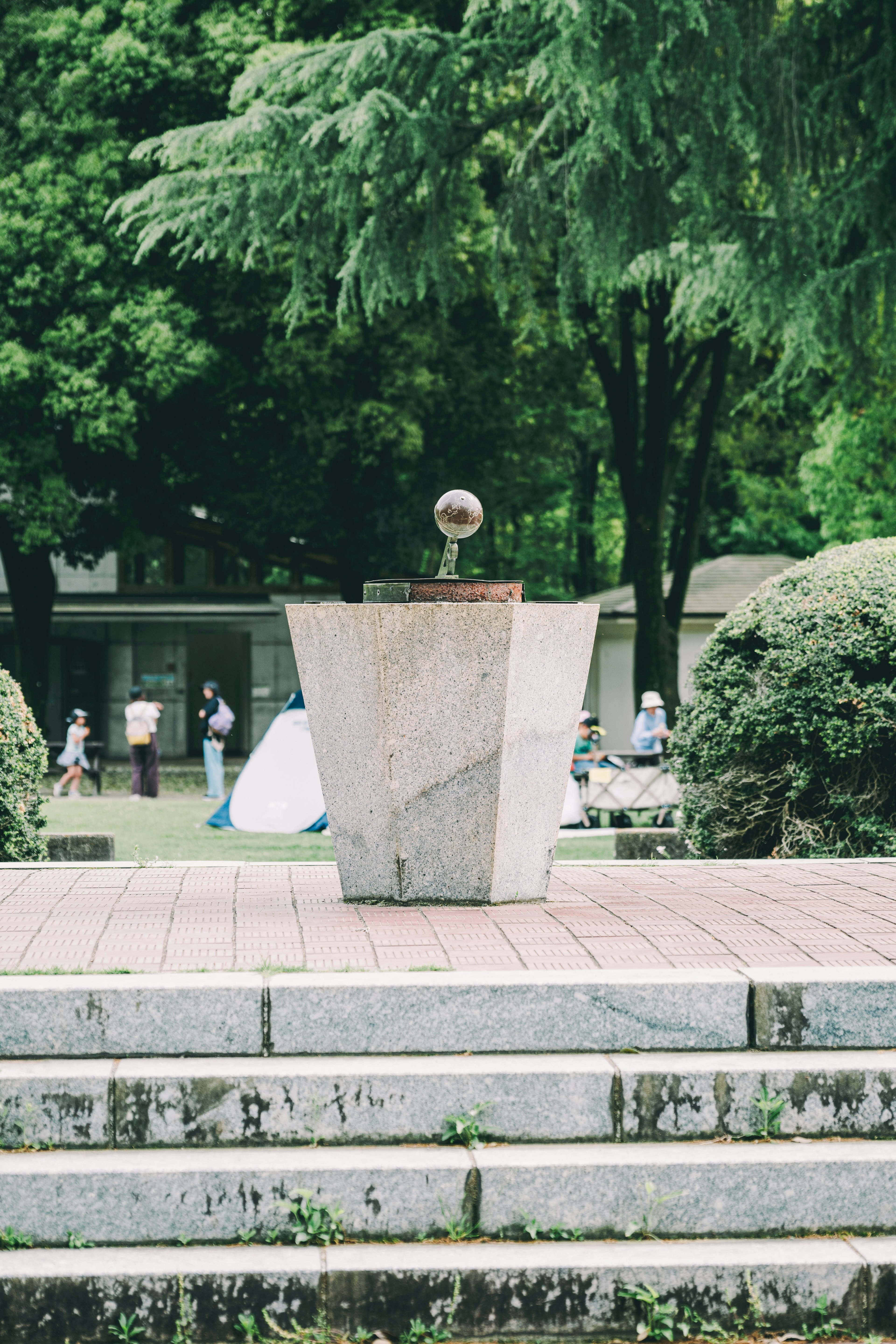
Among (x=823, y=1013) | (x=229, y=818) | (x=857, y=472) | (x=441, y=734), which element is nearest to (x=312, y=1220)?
(x=823, y=1013)

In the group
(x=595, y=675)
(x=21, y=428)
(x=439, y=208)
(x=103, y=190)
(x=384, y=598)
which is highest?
(x=103, y=190)

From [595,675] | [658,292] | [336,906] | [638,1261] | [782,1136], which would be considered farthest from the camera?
[595,675]

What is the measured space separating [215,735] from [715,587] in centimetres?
1436

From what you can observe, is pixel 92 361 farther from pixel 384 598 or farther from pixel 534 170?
pixel 384 598

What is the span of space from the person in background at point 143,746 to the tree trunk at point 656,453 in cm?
713

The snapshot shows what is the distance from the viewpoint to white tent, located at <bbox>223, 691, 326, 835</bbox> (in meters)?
14.5

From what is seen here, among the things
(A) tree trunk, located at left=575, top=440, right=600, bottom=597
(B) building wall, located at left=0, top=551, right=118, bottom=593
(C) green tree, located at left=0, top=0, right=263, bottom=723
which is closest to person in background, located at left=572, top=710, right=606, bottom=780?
(C) green tree, located at left=0, top=0, right=263, bottom=723

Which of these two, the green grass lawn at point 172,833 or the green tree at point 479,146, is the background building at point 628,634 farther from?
the green tree at point 479,146

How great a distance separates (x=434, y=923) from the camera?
198 inches

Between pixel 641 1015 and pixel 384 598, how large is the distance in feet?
6.86

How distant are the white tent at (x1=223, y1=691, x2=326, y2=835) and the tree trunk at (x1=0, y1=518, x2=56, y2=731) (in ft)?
31.8

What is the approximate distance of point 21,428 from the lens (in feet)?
70.8

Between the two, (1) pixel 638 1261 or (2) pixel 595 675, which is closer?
(1) pixel 638 1261

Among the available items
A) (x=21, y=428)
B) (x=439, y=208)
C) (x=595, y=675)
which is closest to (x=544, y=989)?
(x=439, y=208)
